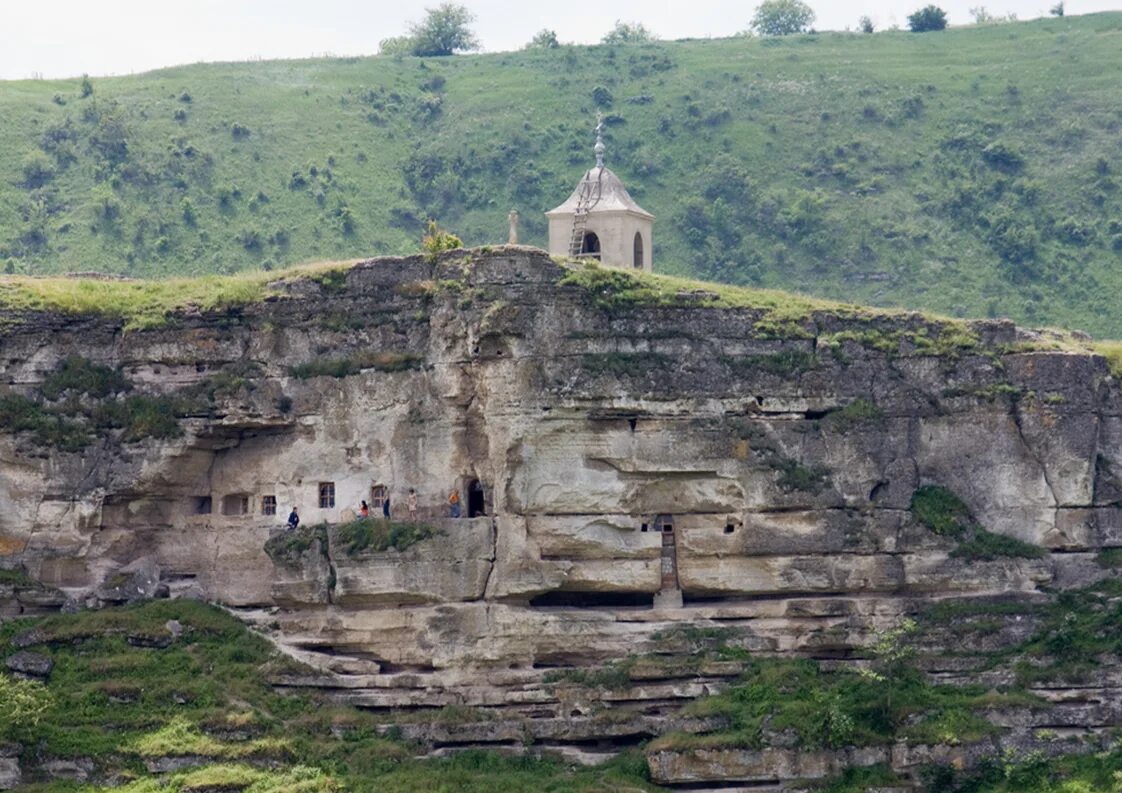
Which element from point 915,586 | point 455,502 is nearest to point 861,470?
point 915,586

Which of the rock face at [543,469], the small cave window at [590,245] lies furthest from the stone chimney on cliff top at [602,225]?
the rock face at [543,469]

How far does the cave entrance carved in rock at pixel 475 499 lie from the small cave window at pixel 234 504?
5.15 metres

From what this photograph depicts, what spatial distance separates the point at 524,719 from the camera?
51.6 meters

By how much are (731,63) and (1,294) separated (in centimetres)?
4241

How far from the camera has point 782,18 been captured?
10169 cm

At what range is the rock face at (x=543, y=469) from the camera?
175 ft

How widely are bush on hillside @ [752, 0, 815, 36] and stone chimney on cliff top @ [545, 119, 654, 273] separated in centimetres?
4078

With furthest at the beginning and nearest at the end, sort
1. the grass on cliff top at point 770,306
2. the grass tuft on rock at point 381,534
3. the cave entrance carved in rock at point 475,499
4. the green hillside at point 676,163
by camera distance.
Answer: the green hillside at point 676,163
the cave entrance carved in rock at point 475,499
the grass on cliff top at point 770,306
the grass tuft on rock at point 381,534

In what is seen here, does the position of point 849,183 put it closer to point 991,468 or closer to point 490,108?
point 490,108

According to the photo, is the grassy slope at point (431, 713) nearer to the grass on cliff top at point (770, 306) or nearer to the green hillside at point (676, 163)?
the grass on cliff top at point (770, 306)

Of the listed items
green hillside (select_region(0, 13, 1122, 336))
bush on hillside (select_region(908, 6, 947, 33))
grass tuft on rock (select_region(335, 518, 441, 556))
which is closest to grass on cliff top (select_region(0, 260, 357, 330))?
grass tuft on rock (select_region(335, 518, 441, 556))

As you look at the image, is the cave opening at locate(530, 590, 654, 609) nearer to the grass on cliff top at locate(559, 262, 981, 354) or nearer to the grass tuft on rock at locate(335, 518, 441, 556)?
the grass tuft on rock at locate(335, 518, 441, 556)

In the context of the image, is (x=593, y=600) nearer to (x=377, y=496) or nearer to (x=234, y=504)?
(x=377, y=496)

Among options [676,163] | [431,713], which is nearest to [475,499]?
[431,713]
